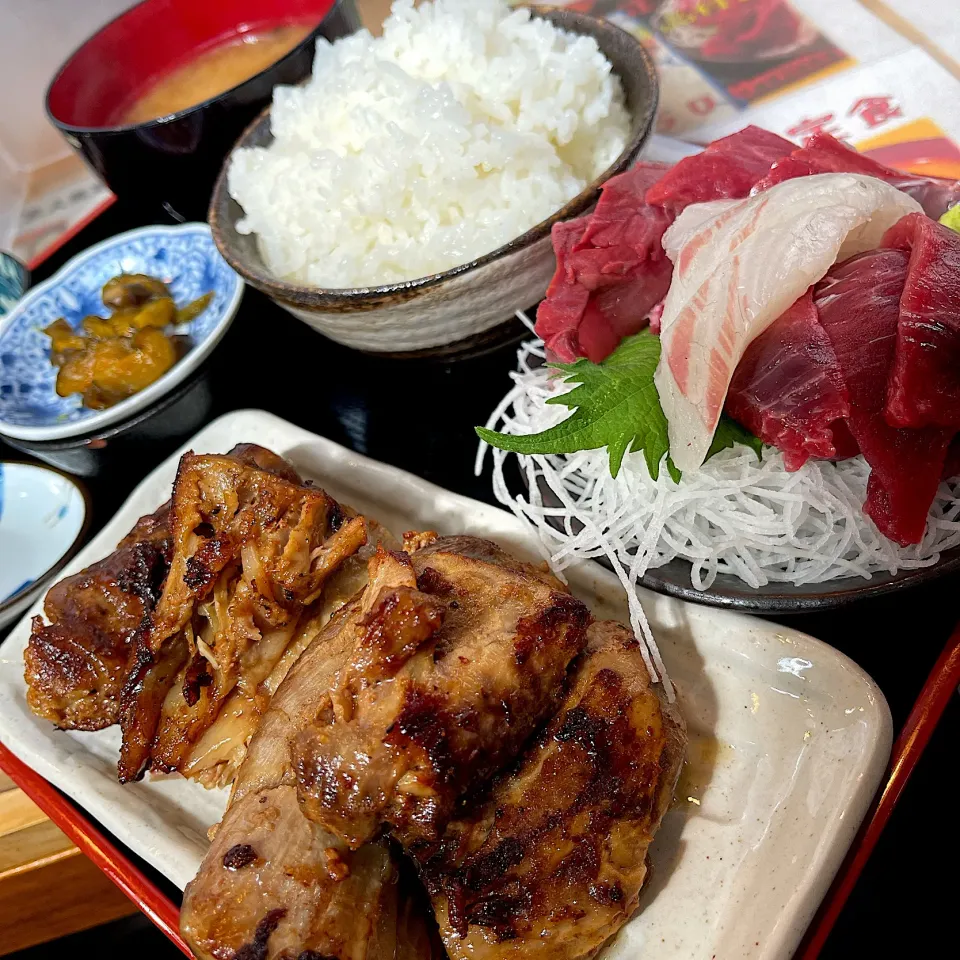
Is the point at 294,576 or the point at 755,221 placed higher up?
the point at 755,221

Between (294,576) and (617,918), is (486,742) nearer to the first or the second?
(617,918)

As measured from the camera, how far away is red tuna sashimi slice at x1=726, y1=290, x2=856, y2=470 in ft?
5.63

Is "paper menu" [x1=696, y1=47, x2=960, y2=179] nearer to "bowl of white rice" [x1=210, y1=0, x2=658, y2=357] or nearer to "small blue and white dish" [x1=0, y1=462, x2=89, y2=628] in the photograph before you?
"bowl of white rice" [x1=210, y1=0, x2=658, y2=357]

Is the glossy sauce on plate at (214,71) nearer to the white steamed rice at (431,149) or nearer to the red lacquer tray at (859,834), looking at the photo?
the white steamed rice at (431,149)

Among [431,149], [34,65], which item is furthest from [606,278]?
[34,65]

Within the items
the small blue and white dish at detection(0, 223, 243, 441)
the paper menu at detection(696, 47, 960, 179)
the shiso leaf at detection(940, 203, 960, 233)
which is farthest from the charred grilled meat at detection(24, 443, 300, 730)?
the paper menu at detection(696, 47, 960, 179)

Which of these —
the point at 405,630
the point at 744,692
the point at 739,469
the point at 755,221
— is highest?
the point at 755,221

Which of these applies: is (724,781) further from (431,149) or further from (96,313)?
(96,313)

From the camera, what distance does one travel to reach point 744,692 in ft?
5.94

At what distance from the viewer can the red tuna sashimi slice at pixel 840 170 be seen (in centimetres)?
197

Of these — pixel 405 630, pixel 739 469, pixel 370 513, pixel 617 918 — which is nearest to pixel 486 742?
pixel 405 630

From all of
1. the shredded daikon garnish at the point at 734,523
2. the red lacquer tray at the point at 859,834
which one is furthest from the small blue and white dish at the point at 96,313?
the shredded daikon garnish at the point at 734,523

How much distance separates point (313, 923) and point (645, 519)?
119cm

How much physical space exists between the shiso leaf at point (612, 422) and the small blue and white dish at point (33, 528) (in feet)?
5.85
